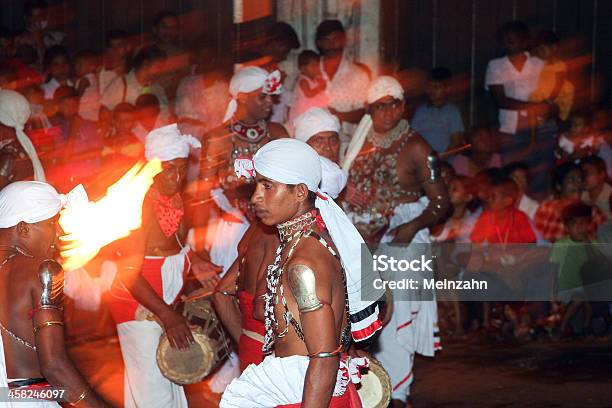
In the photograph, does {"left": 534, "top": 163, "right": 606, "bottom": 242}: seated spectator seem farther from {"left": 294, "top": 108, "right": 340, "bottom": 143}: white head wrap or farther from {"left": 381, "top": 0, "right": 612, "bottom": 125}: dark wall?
{"left": 294, "top": 108, "right": 340, "bottom": 143}: white head wrap

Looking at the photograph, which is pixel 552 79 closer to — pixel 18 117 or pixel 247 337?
pixel 18 117

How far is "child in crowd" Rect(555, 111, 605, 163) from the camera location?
11.0m

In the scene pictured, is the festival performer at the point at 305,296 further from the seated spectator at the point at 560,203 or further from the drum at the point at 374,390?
the seated spectator at the point at 560,203

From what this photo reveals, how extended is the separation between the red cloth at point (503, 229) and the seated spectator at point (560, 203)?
0.27 meters

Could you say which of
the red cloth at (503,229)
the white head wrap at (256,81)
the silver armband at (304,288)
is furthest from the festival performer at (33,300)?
the red cloth at (503,229)

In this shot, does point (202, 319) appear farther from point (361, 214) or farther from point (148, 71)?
point (148, 71)

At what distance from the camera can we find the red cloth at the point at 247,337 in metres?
5.92

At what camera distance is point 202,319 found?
22.5ft

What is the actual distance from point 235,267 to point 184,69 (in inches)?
212

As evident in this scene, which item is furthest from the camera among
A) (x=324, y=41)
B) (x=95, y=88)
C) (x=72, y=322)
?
(x=95, y=88)

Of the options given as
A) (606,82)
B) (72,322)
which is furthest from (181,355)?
(606,82)

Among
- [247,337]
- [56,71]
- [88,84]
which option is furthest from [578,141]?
[247,337]

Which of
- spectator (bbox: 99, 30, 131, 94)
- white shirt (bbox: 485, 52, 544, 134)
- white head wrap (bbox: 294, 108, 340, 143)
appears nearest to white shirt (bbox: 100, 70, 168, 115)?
spectator (bbox: 99, 30, 131, 94)

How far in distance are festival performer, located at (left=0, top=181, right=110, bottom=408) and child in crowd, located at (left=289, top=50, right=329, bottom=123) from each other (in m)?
5.27
